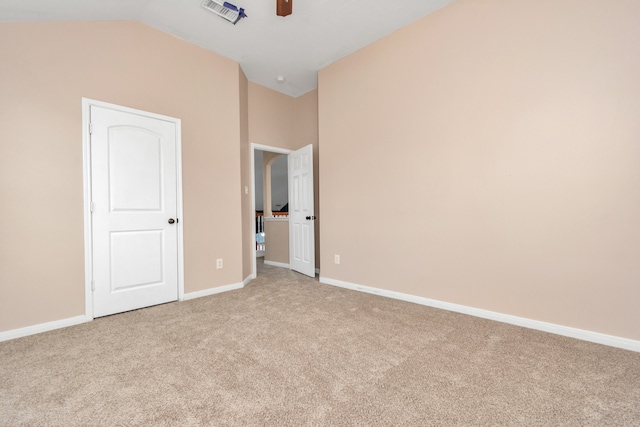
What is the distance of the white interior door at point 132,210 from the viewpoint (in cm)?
254

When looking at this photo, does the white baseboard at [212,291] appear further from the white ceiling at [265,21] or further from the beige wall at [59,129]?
the white ceiling at [265,21]

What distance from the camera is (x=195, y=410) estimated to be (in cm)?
129

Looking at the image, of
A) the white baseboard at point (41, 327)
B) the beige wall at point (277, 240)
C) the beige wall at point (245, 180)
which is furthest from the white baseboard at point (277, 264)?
the white baseboard at point (41, 327)

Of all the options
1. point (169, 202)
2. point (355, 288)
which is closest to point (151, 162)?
point (169, 202)

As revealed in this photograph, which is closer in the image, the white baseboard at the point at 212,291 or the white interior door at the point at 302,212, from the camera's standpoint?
the white baseboard at the point at 212,291

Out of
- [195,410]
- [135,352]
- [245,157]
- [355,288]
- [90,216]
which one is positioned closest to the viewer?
[195,410]

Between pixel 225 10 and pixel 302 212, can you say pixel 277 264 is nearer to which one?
pixel 302 212

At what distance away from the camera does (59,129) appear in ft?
7.61

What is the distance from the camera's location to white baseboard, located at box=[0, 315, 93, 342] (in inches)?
82.2

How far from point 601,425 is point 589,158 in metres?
1.71

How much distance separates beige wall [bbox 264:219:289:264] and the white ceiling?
2.74 m

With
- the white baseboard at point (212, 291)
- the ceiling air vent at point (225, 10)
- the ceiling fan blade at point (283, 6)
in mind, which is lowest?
the white baseboard at point (212, 291)

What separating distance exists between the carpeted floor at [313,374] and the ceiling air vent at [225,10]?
9.63 feet

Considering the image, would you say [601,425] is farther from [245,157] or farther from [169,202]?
[245,157]
